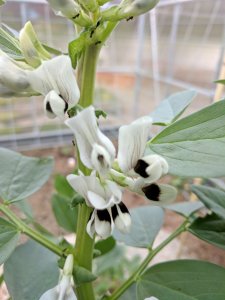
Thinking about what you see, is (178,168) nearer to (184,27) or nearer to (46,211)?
(46,211)

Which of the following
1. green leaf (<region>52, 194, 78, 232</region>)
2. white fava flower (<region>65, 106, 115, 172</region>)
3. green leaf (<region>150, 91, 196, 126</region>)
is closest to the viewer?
white fava flower (<region>65, 106, 115, 172</region>)

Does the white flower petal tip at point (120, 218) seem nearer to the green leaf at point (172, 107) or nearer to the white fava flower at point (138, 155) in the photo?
the white fava flower at point (138, 155)

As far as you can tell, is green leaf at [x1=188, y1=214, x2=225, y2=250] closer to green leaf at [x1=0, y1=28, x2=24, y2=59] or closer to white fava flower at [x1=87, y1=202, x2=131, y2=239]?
white fava flower at [x1=87, y1=202, x2=131, y2=239]

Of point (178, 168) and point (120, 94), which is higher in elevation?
point (178, 168)

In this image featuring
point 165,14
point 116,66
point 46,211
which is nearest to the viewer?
point 46,211

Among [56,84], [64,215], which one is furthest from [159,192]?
[64,215]

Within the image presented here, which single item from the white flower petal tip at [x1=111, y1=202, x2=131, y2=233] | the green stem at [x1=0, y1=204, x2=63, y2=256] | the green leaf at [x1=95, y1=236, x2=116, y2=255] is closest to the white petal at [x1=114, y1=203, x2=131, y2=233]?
the white flower petal tip at [x1=111, y1=202, x2=131, y2=233]

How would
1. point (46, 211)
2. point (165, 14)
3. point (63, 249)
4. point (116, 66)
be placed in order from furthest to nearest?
point (116, 66) < point (165, 14) < point (46, 211) < point (63, 249)

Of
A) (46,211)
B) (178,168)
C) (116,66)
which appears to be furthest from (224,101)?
(116,66)
